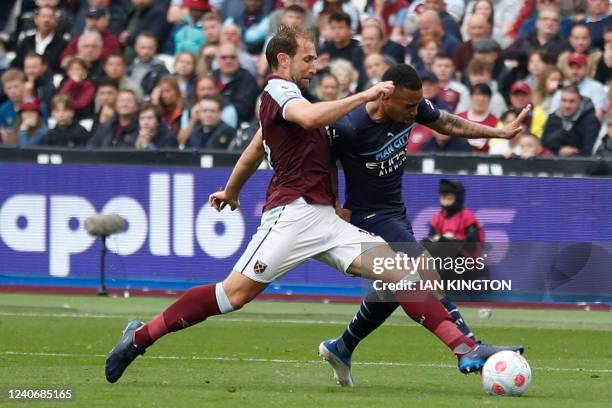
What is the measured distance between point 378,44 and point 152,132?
3035 millimetres

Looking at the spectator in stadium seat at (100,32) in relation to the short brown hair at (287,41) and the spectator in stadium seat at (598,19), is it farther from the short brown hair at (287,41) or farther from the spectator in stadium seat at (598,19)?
the short brown hair at (287,41)

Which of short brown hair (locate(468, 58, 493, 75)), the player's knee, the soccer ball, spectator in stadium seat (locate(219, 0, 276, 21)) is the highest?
the player's knee

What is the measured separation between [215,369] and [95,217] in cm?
633

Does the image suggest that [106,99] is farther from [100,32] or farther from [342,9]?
[342,9]

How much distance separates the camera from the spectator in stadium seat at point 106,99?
19594 mm

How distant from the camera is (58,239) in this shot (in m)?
17.8

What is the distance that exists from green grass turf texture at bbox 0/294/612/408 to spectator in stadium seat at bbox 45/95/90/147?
242 cm

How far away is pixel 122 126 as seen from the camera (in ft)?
62.6

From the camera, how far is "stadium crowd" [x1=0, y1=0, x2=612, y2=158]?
1744 cm

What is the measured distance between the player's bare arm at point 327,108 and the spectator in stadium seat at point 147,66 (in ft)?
37.2

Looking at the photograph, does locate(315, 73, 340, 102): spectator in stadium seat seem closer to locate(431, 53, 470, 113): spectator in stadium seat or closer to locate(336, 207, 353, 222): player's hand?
locate(431, 53, 470, 113): spectator in stadium seat

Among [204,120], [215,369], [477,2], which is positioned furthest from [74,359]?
[477,2]

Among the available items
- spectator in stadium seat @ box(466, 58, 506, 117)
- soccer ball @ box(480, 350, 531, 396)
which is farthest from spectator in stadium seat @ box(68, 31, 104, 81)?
soccer ball @ box(480, 350, 531, 396)

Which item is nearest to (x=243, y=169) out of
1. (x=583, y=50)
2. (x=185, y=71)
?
(x=583, y=50)
